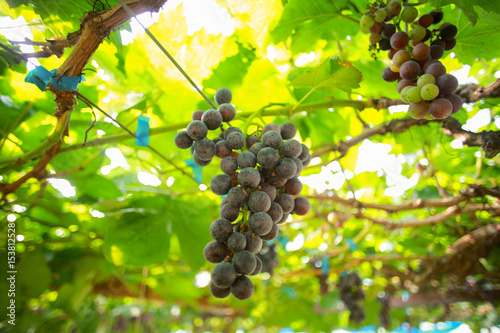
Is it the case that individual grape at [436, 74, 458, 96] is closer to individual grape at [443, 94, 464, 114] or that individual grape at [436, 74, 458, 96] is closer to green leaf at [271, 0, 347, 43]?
individual grape at [443, 94, 464, 114]

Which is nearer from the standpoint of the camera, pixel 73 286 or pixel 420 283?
pixel 73 286

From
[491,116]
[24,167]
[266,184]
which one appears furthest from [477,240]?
[24,167]

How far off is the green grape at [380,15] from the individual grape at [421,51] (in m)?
0.16

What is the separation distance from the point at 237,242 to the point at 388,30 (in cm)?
92

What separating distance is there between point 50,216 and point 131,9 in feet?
5.60

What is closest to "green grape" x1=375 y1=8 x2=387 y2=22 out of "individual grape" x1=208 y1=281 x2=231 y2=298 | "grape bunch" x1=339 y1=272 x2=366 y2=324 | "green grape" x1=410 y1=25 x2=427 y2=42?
"green grape" x1=410 y1=25 x2=427 y2=42

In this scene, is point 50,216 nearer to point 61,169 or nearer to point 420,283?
point 61,169

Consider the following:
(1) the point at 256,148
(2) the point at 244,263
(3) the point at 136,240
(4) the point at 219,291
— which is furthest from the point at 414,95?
(3) the point at 136,240

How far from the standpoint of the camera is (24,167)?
164 centimetres

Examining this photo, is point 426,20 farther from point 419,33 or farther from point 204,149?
point 204,149

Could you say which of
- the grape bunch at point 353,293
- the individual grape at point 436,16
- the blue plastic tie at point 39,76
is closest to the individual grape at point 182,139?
the blue plastic tie at point 39,76

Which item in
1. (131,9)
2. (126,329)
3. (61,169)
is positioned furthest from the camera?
(126,329)

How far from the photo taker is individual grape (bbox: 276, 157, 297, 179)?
878 mm

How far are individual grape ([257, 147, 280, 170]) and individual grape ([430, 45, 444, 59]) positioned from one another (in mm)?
666
